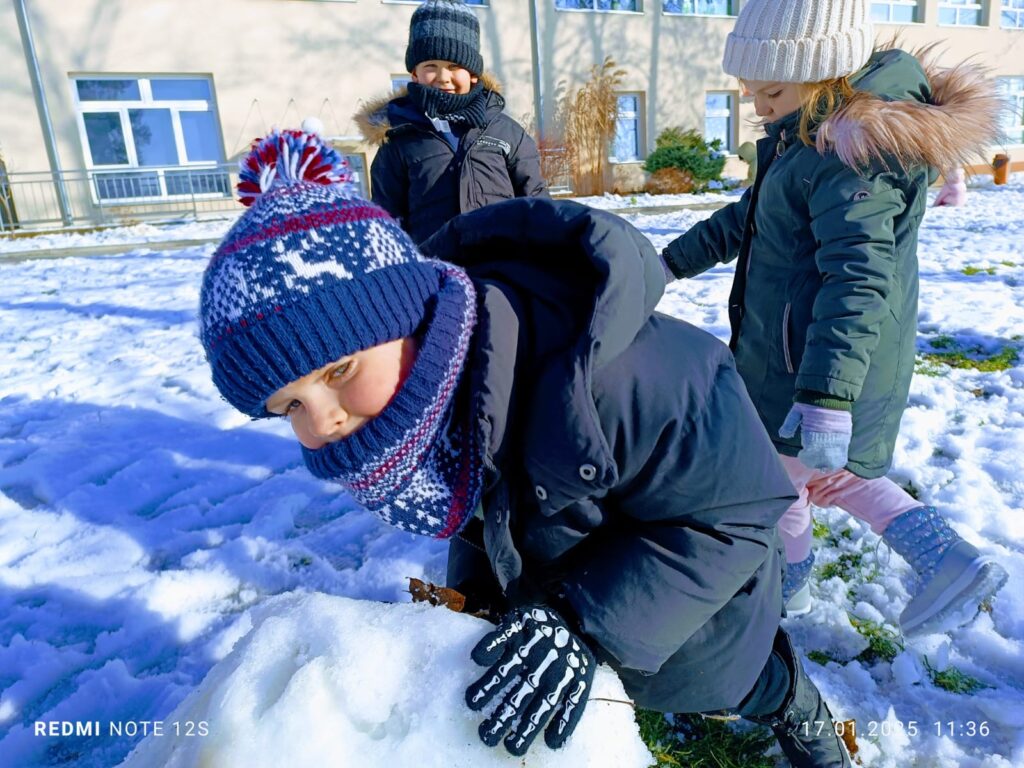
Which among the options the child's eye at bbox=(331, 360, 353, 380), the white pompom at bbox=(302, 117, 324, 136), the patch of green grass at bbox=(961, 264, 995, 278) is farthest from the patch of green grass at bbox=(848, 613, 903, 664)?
the patch of green grass at bbox=(961, 264, 995, 278)

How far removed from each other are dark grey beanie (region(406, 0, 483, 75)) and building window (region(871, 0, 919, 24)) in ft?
64.8

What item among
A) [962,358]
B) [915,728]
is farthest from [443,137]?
[962,358]

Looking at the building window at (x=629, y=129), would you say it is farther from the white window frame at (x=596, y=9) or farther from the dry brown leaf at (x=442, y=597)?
the dry brown leaf at (x=442, y=597)

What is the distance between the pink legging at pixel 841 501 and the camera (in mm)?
2020

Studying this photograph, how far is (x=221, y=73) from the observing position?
1300cm

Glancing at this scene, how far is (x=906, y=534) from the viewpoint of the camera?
1.93 metres

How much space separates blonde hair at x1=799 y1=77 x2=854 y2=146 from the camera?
195cm

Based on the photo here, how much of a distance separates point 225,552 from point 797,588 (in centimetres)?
193

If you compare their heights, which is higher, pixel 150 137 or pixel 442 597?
pixel 150 137

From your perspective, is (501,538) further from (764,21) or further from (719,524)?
(764,21)

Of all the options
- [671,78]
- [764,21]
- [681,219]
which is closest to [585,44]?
[671,78]

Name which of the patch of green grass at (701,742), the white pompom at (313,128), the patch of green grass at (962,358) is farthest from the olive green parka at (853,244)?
the patch of green grass at (962,358)

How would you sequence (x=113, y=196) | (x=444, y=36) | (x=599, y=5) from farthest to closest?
1. (x=599, y=5)
2. (x=113, y=196)
3. (x=444, y=36)

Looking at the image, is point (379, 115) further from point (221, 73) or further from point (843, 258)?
point (221, 73)
